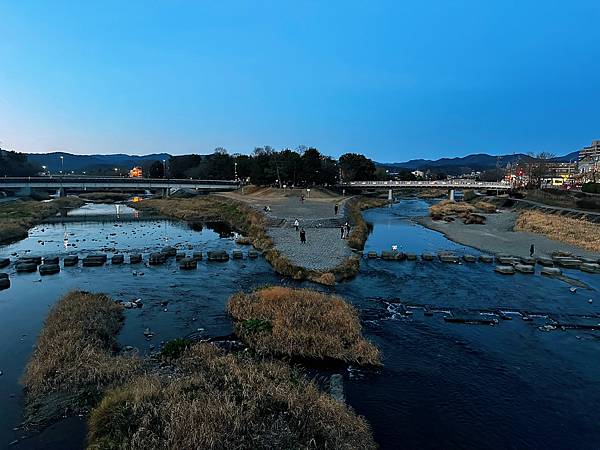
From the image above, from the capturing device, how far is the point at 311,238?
31.0 m

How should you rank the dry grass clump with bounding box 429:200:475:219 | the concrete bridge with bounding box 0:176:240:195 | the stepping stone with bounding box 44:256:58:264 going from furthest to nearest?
the concrete bridge with bounding box 0:176:240:195 → the dry grass clump with bounding box 429:200:475:219 → the stepping stone with bounding box 44:256:58:264

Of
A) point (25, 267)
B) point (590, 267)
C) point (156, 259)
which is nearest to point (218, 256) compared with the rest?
point (156, 259)

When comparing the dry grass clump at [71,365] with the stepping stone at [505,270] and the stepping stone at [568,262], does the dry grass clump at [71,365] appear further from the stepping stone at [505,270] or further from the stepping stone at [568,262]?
the stepping stone at [568,262]

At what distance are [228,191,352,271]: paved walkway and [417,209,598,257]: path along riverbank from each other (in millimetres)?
11387

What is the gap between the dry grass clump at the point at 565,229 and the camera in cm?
3396

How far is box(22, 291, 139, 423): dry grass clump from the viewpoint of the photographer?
32.6 ft

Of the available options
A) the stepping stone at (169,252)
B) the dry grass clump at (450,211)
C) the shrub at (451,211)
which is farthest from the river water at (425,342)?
the shrub at (451,211)

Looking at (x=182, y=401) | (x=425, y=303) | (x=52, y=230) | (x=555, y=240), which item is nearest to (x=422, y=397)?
(x=182, y=401)

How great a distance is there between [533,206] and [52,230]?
59.5 m

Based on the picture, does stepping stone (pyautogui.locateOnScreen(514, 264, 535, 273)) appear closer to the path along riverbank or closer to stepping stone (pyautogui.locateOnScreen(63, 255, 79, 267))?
the path along riverbank

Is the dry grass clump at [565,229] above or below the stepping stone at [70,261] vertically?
above

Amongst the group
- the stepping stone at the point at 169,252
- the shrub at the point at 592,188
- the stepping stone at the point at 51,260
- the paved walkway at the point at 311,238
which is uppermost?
the shrub at the point at 592,188

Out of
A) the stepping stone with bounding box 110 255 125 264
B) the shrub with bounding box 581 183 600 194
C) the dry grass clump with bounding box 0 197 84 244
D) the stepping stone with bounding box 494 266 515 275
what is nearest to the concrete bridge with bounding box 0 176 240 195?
the dry grass clump with bounding box 0 197 84 244

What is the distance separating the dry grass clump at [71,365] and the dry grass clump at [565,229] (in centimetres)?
3322
